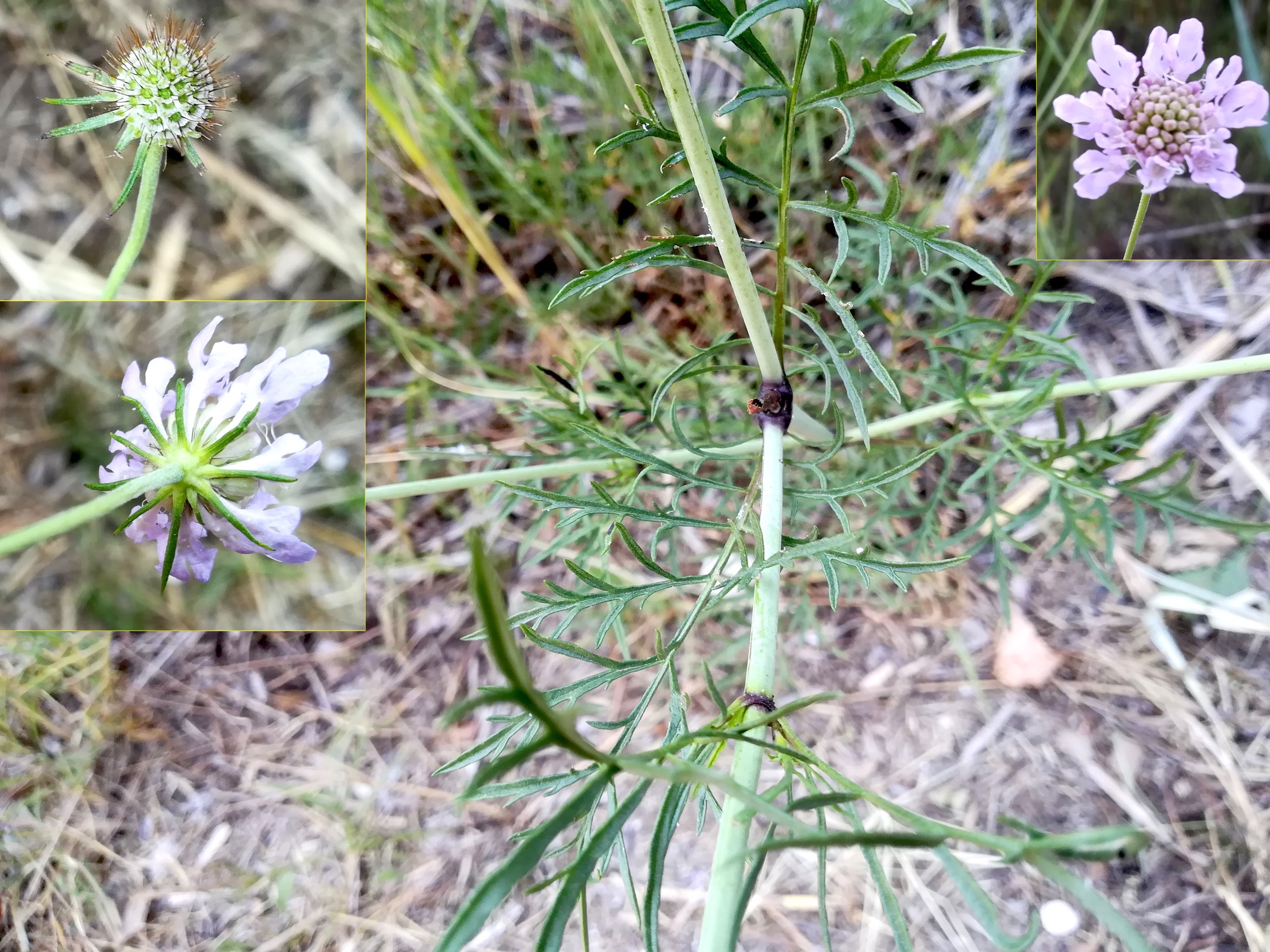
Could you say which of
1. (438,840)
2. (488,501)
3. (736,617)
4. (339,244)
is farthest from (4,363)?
(736,617)

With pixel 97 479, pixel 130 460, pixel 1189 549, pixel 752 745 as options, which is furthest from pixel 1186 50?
pixel 97 479

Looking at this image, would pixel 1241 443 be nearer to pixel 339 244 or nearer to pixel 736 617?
pixel 736 617

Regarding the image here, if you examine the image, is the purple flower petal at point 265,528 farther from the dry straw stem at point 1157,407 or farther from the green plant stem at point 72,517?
the dry straw stem at point 1157,407

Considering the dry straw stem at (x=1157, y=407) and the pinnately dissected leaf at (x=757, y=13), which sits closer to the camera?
the pinnately dissected leaf at (x=757, y=13)

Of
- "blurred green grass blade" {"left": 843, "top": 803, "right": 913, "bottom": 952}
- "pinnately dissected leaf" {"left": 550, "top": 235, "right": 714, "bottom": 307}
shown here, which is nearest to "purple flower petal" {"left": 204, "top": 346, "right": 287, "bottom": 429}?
"pinnately dissected leaf" {"left": 550, "top": 235, "right": 714, "bottom": 307}

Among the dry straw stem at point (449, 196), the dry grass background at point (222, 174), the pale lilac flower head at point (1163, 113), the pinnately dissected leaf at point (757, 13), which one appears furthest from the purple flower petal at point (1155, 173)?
the dry grass background at point (222, 174)

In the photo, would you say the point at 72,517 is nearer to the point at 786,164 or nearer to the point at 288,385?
the point at 288,385
